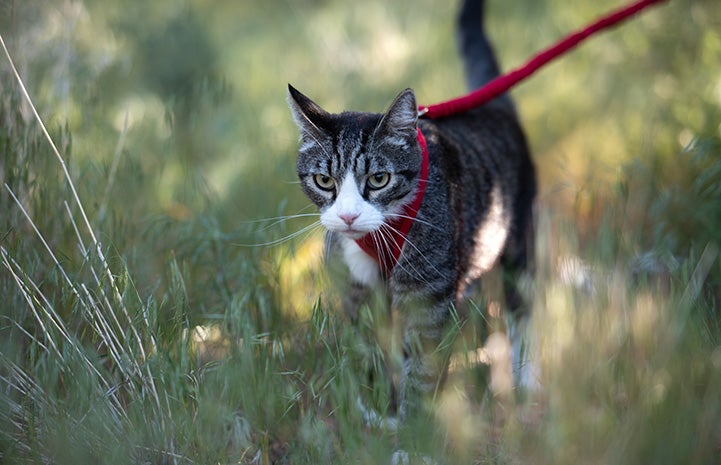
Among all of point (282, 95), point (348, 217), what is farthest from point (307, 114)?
point (282, 95)

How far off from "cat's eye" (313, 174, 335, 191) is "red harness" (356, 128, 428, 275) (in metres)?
0.18

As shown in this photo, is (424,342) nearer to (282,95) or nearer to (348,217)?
(348,217)

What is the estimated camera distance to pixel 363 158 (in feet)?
5.90

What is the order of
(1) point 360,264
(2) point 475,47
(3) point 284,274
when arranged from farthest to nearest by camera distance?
(2) point 475,47, (3) point 284,274, (1) point 360,264

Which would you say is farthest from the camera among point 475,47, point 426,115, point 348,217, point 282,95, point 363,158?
point 282,95

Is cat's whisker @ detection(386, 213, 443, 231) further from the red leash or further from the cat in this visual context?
the red leash

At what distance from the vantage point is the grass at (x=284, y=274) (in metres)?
1.40

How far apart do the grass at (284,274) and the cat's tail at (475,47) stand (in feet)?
2.15

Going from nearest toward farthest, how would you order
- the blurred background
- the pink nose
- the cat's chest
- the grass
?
the grass
the pink nose
the cat's chest
the blurred background

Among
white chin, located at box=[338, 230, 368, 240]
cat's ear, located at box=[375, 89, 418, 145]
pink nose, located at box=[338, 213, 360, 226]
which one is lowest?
white chin, located at box=[338, 230, 368, 240]

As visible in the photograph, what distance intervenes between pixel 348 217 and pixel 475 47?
1429 mm

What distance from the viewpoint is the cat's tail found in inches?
107

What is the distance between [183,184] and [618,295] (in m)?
1.97

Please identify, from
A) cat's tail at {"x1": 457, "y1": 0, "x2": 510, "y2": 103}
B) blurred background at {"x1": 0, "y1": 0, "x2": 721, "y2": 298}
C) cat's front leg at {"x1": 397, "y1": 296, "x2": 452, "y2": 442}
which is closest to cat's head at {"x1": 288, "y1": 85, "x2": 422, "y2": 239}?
cat's front leg at {"x1": 397, "y1": 296, "x2": 452, "y2": 442}
